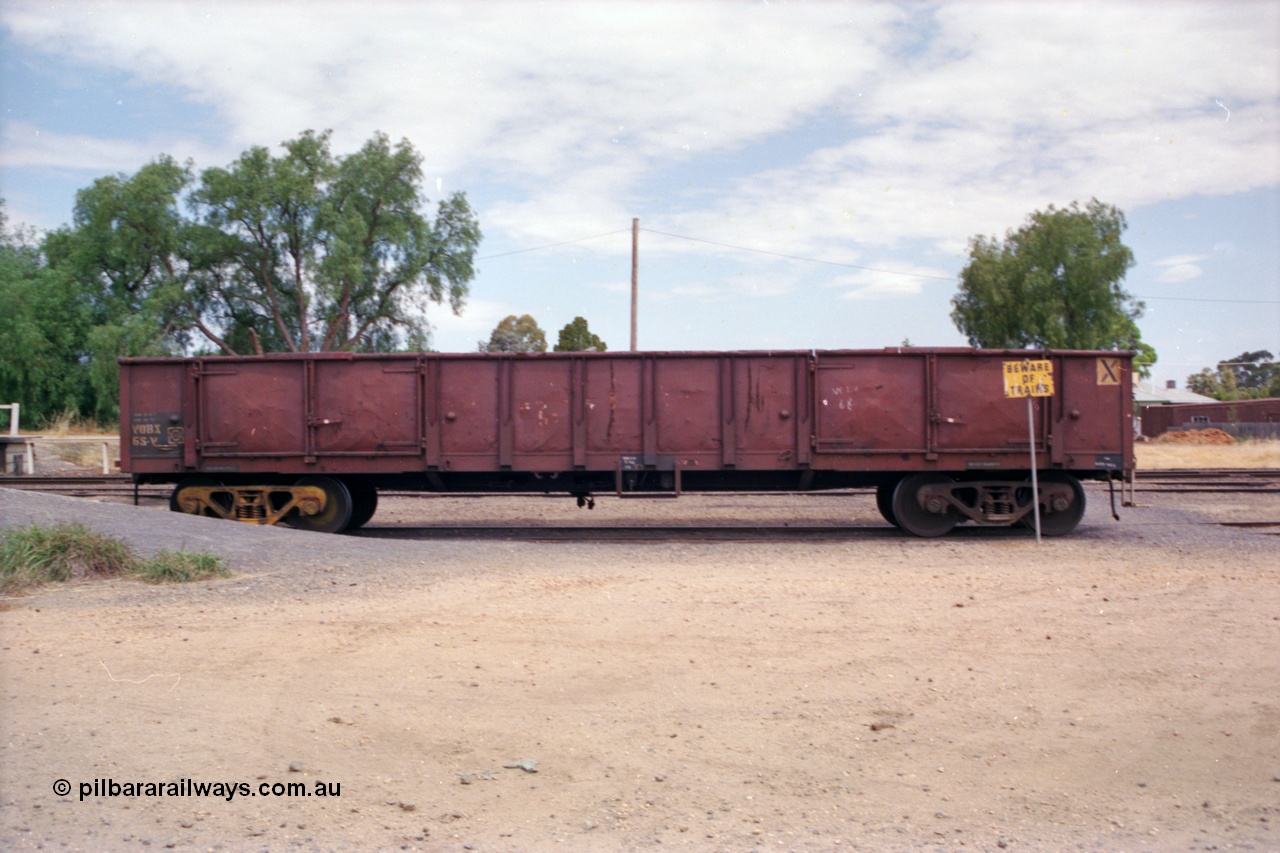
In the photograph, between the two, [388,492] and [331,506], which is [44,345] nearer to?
[388,492]

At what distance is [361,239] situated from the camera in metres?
38.3

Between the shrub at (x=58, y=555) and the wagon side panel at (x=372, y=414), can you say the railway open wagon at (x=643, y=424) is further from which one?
the shrub at (x=58, y=555)

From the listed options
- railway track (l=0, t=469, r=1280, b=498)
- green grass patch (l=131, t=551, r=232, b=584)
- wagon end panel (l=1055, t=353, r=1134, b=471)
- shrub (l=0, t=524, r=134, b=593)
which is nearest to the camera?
shrub (l=0, t=524, r=134, b=593)

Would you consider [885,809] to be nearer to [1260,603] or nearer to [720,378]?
[1260,603]

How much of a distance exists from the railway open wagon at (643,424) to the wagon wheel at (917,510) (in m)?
0.02

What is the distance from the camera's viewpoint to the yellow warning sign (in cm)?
1299

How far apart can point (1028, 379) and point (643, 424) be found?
524cm

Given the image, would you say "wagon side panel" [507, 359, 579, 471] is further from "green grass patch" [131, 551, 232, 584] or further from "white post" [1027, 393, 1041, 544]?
"white post" [1027, 393, 1041, 544]

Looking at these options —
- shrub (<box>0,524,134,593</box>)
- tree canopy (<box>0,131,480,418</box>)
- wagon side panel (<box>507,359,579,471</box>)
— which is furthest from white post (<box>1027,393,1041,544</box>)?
tree canopy (<box>0,131,480,418</box>)

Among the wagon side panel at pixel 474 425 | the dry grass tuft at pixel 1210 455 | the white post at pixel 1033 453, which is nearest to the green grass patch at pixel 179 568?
the wagon side panel at pixel 474 425

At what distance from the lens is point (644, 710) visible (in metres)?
5.70

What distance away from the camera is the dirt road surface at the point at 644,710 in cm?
435

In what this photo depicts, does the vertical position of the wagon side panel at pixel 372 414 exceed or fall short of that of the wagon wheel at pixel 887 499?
it exceeds it

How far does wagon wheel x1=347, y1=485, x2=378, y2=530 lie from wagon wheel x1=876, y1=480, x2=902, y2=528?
301 inches
